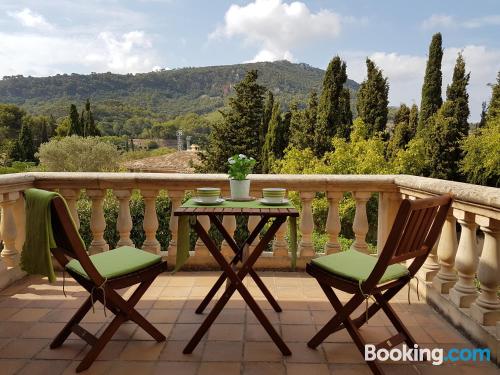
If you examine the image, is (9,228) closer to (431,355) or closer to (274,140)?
(431,355)

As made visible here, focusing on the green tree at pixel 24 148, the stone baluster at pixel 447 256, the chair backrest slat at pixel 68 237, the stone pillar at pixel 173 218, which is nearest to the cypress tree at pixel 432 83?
the stone baluster at pixel 447 256

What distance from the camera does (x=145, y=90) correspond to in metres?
77.9

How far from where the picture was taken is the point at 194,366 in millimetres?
2143

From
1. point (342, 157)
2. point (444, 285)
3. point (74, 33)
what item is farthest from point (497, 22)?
point (444, 285)

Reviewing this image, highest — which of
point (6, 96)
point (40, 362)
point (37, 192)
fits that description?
point (6, 96)

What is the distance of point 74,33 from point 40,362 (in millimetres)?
7329

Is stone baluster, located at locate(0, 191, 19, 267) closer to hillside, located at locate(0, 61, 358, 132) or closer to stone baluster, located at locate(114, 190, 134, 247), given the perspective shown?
stone baluster, located at locate(114, 190, 134, 247)

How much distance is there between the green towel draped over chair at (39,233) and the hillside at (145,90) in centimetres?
6371

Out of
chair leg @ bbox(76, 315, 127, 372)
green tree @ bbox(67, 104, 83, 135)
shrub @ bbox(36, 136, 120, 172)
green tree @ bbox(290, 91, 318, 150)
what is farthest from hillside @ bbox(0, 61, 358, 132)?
chair leg @ bbox(76, 315, 127, 372)

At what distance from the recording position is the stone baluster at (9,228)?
3315 mm

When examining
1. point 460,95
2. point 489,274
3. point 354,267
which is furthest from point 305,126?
point 354,267

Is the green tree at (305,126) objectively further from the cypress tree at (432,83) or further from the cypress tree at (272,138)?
the cypress tree at (432,83)

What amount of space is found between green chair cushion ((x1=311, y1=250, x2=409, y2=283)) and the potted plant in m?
0.70

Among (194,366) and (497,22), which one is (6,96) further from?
(194,366)
